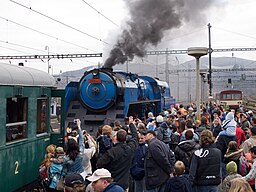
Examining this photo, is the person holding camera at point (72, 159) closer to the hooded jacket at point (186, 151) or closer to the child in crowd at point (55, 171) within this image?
the child in crowd at point (55, 171)

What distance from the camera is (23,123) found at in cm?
731

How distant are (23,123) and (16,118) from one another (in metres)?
0.23

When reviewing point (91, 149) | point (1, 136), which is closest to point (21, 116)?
point (1, 136)

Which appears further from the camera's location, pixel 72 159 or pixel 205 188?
pixel 205 188

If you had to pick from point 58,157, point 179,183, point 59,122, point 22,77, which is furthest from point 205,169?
point 59,122

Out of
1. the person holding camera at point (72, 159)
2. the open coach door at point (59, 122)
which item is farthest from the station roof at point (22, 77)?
the person holding camera at point (72, 159)

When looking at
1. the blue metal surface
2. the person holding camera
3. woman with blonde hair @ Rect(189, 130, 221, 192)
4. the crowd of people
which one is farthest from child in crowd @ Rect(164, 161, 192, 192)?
the blue metal surface

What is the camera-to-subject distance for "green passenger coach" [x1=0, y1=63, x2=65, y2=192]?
6.56m

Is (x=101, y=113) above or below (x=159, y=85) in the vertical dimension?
below

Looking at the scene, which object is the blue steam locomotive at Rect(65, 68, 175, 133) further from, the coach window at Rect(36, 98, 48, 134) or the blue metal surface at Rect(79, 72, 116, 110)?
the coach window at Rect(36, 98, 48, 134)

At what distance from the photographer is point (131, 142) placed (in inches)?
248

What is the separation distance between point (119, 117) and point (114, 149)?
25.2 feet

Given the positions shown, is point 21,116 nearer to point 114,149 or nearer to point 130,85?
point 114,149

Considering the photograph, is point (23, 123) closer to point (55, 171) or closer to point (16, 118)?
point (16, 118)
